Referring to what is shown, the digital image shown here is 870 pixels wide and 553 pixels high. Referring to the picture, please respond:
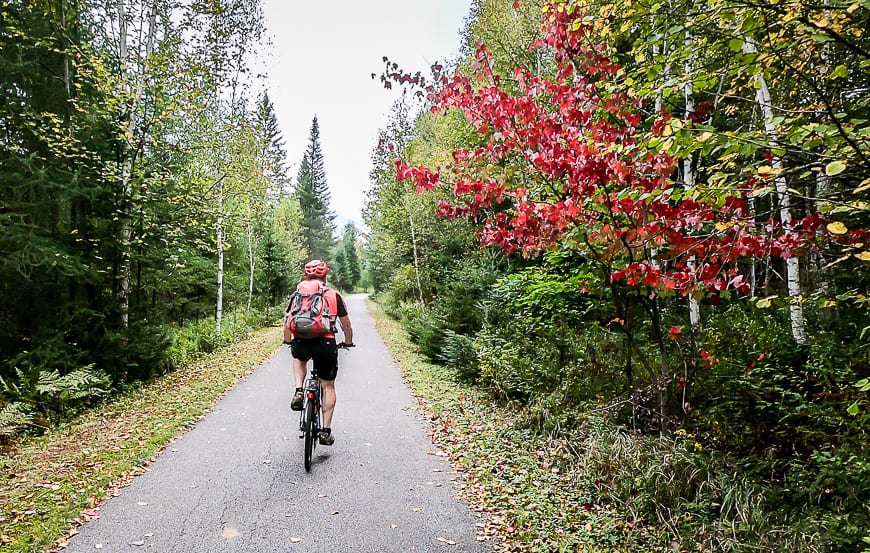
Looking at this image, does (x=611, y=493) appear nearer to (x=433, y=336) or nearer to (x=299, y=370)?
(x=299, y=370)

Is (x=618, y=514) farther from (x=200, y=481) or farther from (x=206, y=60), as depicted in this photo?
(x=206, y=60)

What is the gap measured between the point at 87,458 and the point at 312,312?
10.4ft

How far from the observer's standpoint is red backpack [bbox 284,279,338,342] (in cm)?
520

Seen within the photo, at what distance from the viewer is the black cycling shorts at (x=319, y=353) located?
17.7ft

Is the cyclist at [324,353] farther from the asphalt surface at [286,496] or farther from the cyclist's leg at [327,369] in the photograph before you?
the asphalt surface at [286,496]

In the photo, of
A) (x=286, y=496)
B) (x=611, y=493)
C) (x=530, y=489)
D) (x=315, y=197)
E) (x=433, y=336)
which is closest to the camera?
(x=611, y=493)

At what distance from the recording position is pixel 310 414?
507cm

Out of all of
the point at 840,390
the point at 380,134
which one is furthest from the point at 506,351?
the point at 380,134

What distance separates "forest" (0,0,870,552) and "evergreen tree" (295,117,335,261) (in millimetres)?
38033

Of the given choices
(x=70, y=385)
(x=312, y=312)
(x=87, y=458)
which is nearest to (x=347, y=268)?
(x=70, y=385)

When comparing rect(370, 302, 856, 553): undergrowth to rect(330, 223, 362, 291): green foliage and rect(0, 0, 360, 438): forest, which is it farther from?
rect(330, 223, 362, 291): green foliage

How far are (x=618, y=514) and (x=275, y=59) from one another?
1753cm

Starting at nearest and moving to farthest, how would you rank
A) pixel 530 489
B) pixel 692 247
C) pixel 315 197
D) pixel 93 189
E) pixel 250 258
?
1. pixel 692 247
2. pixel 530 489
3. pixel 93 189
4. pixel 250 258
5. pixel 315 197

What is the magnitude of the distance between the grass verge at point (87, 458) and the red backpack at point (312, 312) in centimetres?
226
